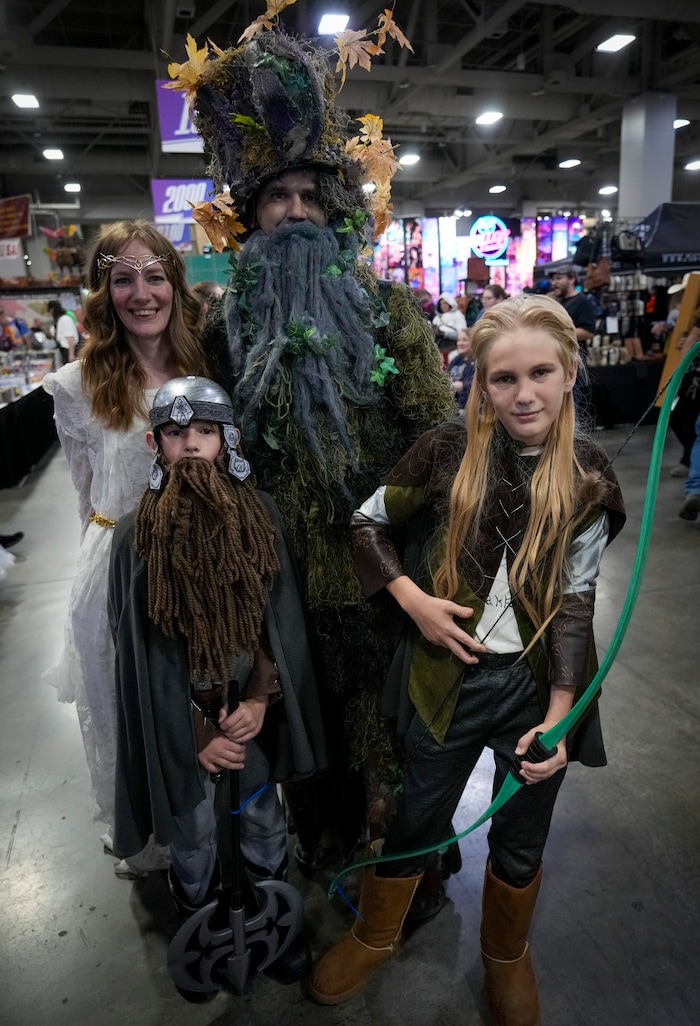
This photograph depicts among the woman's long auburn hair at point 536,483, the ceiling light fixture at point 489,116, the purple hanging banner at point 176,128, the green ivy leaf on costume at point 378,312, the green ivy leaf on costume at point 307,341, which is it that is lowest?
the woman's long auburn hair at point 536,483

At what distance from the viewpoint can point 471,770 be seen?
1.41 metres

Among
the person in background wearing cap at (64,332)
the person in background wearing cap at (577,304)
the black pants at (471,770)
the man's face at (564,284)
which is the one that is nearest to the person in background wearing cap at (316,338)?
the black pants at (471,770)

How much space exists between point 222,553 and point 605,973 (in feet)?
4.52

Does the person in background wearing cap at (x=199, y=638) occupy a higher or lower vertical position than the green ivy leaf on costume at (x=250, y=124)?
lower

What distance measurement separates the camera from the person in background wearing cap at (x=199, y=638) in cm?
122

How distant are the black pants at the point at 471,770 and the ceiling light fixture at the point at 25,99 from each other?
10.5m

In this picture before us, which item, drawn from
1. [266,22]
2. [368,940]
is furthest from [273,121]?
[368,940]

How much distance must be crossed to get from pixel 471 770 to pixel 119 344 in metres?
1.28

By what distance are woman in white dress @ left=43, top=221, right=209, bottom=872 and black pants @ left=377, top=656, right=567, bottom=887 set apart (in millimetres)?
799

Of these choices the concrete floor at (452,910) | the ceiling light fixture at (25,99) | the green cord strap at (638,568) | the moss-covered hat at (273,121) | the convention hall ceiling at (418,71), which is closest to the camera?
the green cord strap at (638,568)

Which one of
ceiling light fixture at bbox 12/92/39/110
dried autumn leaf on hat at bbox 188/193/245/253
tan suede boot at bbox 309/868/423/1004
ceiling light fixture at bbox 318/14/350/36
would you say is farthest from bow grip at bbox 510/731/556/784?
ceiling light fixture at bbox 12/92/39/110

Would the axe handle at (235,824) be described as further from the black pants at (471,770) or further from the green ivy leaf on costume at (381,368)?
the green ivy leaf on costume at (381,368)

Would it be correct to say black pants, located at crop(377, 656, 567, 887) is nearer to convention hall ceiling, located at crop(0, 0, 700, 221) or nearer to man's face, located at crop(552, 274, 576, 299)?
convention hall ceiling, located at crop(0, 0, 700, 221)

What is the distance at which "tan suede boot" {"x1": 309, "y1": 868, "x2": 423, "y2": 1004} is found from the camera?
1484mm
